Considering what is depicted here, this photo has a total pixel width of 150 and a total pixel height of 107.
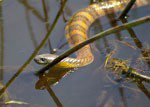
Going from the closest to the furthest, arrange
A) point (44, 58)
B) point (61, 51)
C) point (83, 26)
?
1. point (44, 58)
2. point (61, 51)
3. point (83, 26)

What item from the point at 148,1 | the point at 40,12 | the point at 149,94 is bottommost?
the point at 149,94

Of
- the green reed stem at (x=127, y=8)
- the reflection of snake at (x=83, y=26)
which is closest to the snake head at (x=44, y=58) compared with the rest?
the reflection of snake at (x=83, y=26)

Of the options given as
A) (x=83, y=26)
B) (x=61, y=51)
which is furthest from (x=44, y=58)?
(x=83, y=26)

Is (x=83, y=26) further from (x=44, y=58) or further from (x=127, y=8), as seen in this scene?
(x=44, y=58)

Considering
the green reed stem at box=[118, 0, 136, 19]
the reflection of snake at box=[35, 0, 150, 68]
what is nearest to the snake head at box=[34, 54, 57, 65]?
the reflection of snake at box=[35, 0, 150, 68]

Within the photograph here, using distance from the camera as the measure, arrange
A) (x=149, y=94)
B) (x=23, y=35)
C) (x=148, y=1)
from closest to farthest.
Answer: (x=149, y=94)
(x=23, y=35)
(x=148, y=1)

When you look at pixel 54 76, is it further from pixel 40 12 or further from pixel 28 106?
pixel 40 12

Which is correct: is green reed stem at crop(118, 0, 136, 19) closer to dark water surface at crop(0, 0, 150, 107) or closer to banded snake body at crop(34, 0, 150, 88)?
dark water surface at crop(0, 0, 150, 107)

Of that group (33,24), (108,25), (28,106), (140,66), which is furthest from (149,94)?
(33,24)
